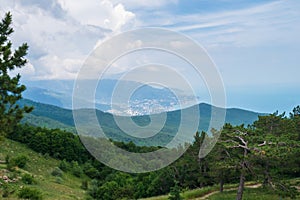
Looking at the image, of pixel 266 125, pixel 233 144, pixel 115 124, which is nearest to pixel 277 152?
pixel 233 144

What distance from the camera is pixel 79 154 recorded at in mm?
64125

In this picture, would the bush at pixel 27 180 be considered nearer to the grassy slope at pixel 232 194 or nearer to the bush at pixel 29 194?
the bush at pixel 29 194

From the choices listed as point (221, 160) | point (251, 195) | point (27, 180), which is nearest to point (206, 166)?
point (251, 195)

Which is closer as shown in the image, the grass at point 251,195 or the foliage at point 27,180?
the grass at point 251,195

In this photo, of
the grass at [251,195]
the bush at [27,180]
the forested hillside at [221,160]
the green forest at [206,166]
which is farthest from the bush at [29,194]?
the grass at [251,195]

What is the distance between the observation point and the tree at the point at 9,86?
1384 centimetres

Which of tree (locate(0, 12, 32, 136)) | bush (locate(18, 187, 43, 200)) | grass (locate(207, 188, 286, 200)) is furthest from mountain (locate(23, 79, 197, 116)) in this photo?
grass (locate(207, 188, 286, 200))

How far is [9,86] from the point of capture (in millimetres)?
13836

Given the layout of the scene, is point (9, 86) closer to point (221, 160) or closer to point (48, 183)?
point (221, 160)

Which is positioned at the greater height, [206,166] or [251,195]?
[206,166]

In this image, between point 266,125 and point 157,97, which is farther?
point 266,125

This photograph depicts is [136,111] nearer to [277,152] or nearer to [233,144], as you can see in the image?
[233,144]

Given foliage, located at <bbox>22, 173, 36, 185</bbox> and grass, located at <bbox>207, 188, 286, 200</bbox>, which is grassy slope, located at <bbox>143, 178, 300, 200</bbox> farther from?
foliage, located at <bbox>22, 173, 36, 185</bbox>

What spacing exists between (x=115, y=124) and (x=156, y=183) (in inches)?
1024
